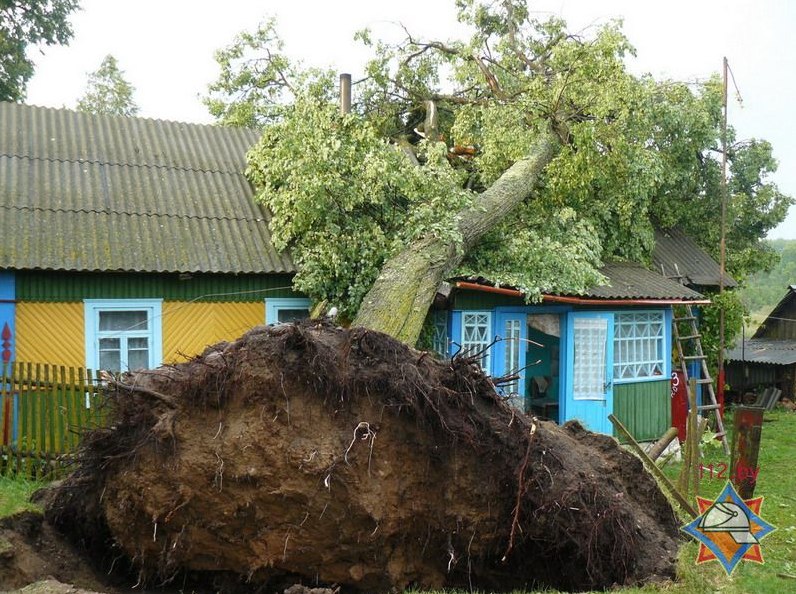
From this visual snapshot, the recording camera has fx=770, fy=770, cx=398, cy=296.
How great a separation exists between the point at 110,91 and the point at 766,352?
3139 cm

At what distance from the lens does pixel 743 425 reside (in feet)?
24.3

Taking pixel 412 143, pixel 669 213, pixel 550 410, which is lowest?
pixel 550 410

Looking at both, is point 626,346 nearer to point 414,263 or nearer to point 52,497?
point 414,263

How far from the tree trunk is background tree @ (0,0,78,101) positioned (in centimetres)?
1554

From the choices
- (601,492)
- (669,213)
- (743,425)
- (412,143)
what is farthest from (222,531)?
(669,213)

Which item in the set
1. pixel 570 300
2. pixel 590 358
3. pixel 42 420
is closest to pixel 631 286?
pixel 590 358

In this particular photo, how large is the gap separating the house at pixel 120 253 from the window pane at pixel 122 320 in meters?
0.02

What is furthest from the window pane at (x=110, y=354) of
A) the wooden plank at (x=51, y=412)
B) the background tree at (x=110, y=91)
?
the background tree at (x=110, y=91)

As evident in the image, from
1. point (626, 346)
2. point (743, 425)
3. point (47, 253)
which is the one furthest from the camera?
point (626, 346)

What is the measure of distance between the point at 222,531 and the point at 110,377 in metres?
1.54

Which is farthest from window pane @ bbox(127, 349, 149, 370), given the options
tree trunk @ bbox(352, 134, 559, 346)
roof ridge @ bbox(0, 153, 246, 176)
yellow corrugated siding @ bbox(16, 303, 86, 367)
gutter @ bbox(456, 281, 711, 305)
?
gutter @ bbox(456, 281, 711, 305)

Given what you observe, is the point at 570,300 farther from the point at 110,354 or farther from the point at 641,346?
the point at 110,354

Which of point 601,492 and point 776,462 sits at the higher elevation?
point 601,492

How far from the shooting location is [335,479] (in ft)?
19.3
